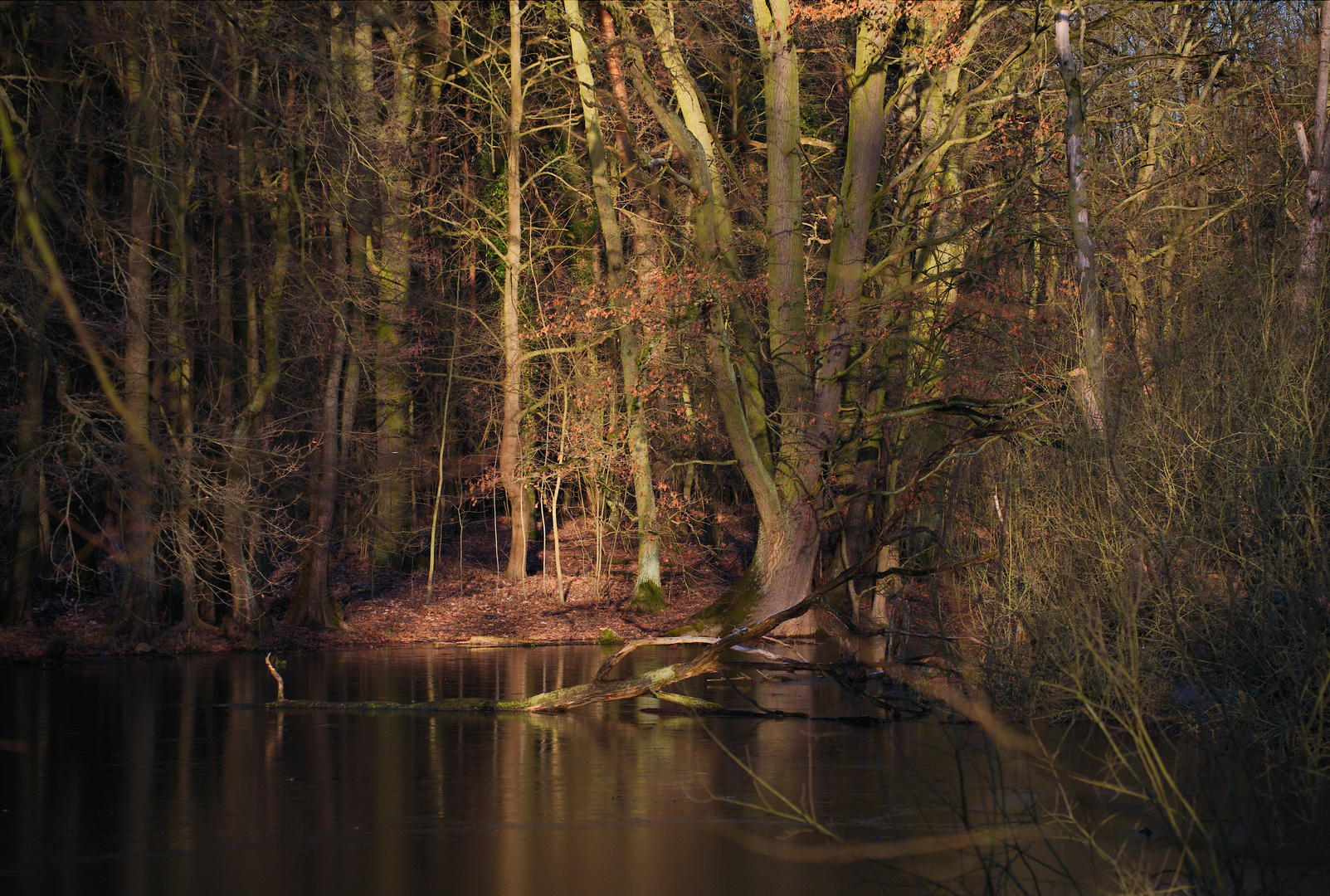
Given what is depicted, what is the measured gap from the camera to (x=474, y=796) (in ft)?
32.9

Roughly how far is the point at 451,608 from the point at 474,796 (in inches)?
702

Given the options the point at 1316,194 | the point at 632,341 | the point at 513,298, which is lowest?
the point at 1316,194

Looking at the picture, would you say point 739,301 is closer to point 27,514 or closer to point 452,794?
point 27,514

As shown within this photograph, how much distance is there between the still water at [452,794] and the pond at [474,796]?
0.09ft

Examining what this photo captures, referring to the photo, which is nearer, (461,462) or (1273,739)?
(1273,739)

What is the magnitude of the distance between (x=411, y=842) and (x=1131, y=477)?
7.27 meters

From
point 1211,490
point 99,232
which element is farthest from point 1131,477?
point 99,232

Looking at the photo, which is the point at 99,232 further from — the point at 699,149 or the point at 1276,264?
the point at 1276,264

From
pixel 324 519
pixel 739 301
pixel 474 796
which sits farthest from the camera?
pixel 324 519

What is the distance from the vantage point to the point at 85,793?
10.1 metres

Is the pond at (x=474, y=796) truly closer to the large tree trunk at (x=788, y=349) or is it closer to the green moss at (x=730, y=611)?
the green moss at (x=730, y=611)

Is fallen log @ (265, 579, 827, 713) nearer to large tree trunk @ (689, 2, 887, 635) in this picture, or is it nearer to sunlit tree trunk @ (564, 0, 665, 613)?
large tree trunk @ (689, 2, 887, 635)

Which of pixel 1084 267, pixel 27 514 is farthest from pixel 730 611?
pixel 27 514

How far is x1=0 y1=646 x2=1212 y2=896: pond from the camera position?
7715 millimetres
